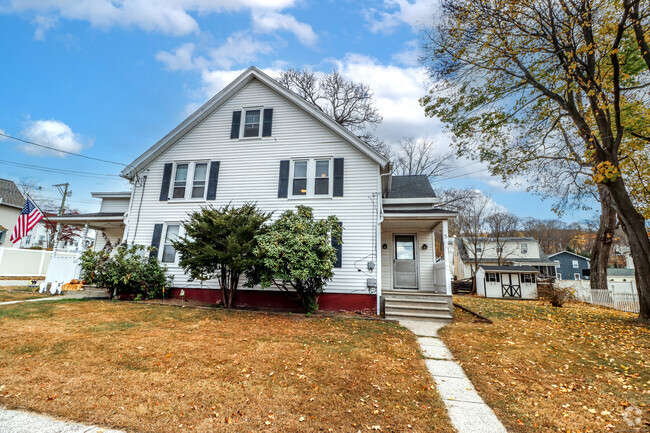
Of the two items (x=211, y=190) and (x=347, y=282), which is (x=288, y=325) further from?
(x=211, y=190)

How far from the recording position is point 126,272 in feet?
32.2

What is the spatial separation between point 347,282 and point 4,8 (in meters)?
20.2

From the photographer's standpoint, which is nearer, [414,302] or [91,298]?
[414,302]

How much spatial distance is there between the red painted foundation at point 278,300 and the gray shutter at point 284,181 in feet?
11.6

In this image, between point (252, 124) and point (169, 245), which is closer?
point (169, 245)

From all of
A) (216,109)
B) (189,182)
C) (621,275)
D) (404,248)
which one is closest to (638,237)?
(404,248)

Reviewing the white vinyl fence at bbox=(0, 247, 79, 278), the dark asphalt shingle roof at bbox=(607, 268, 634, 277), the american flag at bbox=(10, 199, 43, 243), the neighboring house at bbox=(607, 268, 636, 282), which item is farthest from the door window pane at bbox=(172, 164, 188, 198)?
the dark asphalt shingle roof at bbox=(607, 268, 634, 277)

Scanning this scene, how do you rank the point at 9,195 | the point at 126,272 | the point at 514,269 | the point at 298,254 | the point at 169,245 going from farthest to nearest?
the point at 9,195 → the point at 514,269 → the point at 169,245 → the point at 126,272 → the point at 298,254

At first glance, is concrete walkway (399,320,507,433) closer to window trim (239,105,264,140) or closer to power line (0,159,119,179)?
window trim (239,105,264,140)

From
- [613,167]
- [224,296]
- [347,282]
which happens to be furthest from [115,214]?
[613,167]

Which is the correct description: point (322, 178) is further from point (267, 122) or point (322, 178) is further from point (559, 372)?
point (559, 372)

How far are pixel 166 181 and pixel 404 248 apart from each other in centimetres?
1004

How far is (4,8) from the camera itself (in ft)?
44.3

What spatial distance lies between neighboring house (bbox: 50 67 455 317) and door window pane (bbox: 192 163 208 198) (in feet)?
0.13
